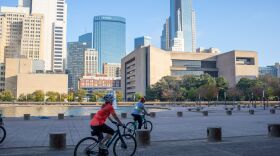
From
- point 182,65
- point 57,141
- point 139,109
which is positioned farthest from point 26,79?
point 57,141

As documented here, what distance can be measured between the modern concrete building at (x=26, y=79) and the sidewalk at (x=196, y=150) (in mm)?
146133

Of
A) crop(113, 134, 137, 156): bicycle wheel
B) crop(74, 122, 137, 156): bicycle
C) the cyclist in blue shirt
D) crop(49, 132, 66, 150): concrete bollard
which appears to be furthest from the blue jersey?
crop(113, 134, 137, 156): bicycle wheel

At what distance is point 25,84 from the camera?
148 m

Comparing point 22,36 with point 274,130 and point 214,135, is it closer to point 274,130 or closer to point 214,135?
point 214,135

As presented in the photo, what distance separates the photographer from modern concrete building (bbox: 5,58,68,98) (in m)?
148

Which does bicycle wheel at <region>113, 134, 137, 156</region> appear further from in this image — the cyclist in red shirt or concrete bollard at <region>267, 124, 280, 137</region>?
concrete bollard at <region>267, 124, 280, 137</region>

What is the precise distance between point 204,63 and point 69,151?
146 m

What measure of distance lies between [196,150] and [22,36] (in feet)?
580

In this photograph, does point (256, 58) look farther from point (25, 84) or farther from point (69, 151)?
point (69, 151)

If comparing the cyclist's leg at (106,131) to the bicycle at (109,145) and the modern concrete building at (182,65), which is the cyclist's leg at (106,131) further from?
the modern concrete building at (182,65)

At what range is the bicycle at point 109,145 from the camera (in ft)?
28.3

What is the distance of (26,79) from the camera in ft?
488

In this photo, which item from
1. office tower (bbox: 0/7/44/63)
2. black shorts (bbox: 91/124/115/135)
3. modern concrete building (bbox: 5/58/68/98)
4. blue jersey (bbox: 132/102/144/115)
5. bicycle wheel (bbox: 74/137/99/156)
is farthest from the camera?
office tower (bbox: 0/7/44/63)

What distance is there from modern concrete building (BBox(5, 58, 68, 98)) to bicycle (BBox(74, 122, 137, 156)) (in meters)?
149
